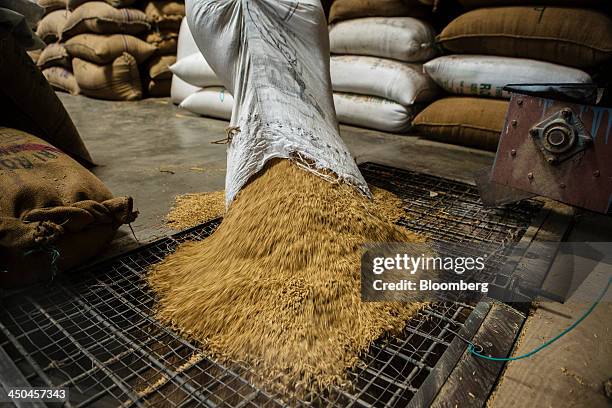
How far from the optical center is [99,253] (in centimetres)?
146

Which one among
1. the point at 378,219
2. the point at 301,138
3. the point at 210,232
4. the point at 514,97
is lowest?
the point at 210,232

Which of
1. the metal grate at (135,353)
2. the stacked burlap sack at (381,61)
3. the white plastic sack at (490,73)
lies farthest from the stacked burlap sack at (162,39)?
the metal grate at (135,353)

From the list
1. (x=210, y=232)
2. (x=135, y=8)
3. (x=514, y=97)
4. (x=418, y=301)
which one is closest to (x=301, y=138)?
(x=210, y=232)

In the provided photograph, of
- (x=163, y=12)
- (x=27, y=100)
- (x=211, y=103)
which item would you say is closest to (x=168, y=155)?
(x=27, y=100)

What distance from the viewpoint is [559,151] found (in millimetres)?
1532

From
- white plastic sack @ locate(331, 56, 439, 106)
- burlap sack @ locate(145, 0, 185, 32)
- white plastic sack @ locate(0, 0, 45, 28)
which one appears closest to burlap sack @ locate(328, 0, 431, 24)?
white plastic sack @ locate(331, 56, 439, 106)

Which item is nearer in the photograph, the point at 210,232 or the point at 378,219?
the point at 378,219

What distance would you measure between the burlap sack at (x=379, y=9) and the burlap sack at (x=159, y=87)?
2314 millimetres

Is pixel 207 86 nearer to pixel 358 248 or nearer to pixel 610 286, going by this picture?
pixel 358 248

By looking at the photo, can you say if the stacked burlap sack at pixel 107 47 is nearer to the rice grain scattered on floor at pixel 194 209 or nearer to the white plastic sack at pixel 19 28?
the white plastic sack at pixel 19 28

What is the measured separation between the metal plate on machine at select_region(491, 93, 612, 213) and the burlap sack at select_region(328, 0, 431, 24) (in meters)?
1.88

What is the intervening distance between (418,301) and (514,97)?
0.96 meters

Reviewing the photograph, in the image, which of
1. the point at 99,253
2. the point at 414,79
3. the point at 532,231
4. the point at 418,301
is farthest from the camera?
the point at 414,79

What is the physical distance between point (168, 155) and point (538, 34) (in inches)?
96.2
